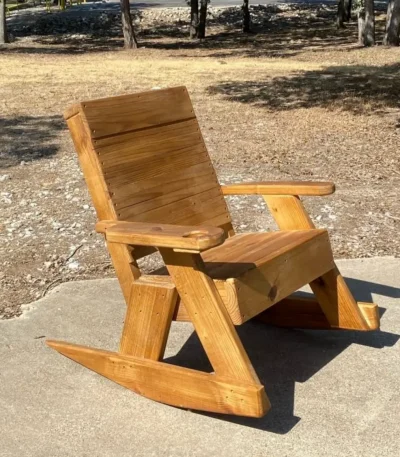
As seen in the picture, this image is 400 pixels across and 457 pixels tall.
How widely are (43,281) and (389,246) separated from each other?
7.45 ft

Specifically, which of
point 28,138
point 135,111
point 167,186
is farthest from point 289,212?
point 28,138

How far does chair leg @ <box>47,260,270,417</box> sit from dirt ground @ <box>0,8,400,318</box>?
3.95 feet

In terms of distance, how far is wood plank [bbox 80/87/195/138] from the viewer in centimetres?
377

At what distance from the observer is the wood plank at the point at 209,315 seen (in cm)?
314

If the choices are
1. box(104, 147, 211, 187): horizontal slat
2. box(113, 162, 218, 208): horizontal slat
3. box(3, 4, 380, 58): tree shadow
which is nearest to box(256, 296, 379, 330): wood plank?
box(113, 162, 218, 208): horizontal slat

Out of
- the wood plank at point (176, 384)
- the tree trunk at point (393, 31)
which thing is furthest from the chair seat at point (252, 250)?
the tree trunk at point (393, 31)

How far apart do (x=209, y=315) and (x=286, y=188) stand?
1.08m

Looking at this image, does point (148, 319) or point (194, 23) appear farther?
point (194, 23)

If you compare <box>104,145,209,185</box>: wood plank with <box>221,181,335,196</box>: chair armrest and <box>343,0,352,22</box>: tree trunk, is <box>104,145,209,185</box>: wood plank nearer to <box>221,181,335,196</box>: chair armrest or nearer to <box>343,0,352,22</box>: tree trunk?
<box>221,181,335,196</box>: chair armrest

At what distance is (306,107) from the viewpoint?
1124 centimetres

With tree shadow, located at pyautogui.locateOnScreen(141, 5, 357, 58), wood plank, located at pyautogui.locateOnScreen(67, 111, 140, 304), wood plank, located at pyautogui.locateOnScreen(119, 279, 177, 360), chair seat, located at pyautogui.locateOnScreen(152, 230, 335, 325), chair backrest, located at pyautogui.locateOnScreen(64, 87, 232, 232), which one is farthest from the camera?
tree shadow, located at pyautogui.locateOnScreen(141, 5, 357, 58)

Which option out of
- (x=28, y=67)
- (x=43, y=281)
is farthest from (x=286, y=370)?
(x=28, y=67)

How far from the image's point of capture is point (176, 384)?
330 centimetres

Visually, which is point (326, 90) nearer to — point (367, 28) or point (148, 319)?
point (367, 28)
